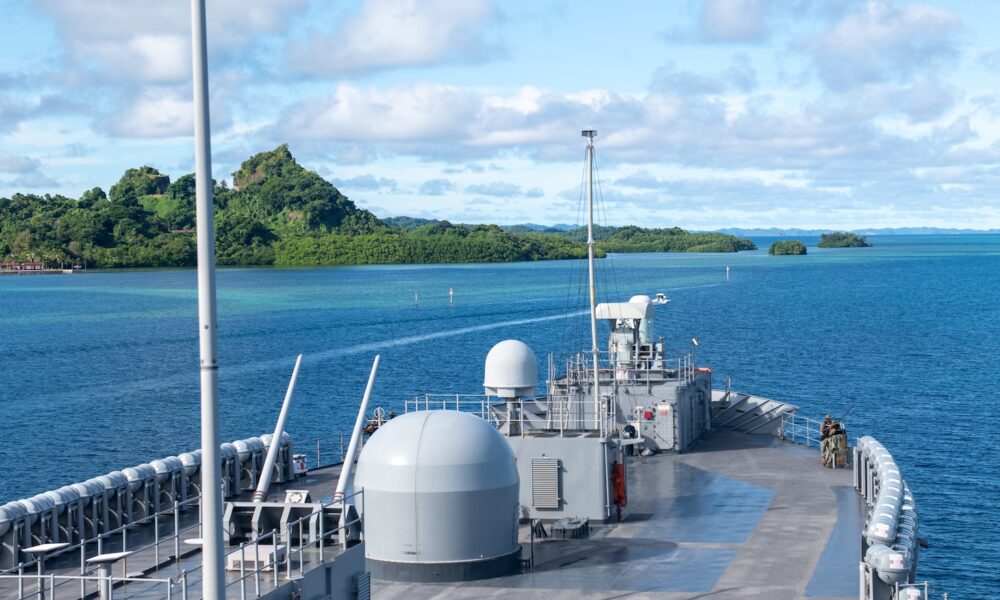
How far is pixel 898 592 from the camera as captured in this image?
22922mm

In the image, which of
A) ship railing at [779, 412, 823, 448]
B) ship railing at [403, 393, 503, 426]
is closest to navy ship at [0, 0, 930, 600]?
ship railing at [403, 393, 503, 426]

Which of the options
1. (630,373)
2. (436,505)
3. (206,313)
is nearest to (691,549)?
(436,505)

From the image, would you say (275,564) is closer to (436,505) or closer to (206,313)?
(436,505)

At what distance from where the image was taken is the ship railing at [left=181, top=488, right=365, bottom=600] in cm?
1997

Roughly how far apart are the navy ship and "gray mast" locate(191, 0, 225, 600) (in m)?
5.52

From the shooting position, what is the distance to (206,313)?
13391 millimetres

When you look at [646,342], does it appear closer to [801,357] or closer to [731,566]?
[731,566]

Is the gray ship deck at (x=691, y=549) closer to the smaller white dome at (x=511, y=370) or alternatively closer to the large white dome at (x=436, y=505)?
the large white dome at (x=436, y=505)

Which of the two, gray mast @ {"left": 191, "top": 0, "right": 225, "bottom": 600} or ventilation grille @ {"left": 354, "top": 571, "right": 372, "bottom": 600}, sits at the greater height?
gray mast @ {"left": 191, "top": 0, "right": 225, "bottom": 600}

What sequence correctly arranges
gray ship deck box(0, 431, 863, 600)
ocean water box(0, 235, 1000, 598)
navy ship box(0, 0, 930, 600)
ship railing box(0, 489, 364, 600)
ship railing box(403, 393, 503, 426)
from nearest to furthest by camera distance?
ship railing box(0, 489, 364, 600)
navy ship box(0, 0, 930, 600)
gray ship deck box(0, 431, 863, 600)
ship railing box(403, 393, 503, 426)
ocean water box(0, 235, 1000, 598)

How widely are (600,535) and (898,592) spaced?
956 centimetres

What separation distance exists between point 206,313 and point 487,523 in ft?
49.8

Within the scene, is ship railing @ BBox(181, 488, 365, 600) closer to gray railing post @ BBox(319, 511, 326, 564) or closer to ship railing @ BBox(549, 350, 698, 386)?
gray railing post @ BBox(319, 511, 326, 564)

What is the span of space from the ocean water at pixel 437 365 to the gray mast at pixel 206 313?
→ 30747 millimetres
